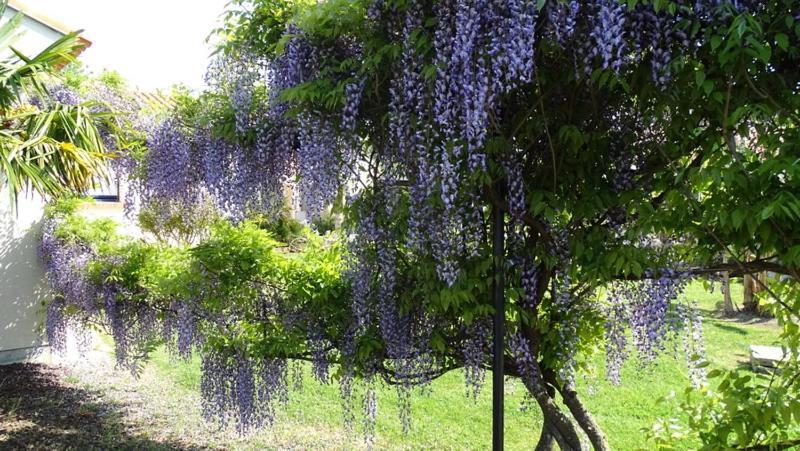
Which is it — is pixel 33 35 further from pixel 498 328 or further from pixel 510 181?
pixel 498 328

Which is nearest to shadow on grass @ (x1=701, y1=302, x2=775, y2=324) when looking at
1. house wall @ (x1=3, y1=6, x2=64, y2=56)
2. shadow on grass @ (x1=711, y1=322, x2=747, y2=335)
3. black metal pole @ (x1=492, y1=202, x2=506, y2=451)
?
shadow on grass @ (x1=711, y1=322, x2=747, y2=335)

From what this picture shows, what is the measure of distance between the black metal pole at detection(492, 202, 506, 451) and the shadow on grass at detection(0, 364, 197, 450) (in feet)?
9.52

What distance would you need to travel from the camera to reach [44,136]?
161 inches

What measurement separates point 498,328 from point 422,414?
2.73m

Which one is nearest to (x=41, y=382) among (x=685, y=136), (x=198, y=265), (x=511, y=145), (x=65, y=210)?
(x=65, y=210)

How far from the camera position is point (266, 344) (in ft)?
11.9

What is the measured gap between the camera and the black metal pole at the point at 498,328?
257 cm

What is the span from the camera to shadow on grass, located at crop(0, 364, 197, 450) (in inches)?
186

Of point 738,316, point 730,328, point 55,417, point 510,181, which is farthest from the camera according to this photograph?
point 738,316

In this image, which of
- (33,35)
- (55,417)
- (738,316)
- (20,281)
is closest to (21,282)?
(20,281)

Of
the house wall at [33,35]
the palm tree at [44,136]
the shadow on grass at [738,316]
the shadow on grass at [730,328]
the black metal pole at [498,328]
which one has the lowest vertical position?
the shadow on grass at [730,328]

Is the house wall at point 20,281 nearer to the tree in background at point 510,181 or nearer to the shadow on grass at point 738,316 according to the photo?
the tree in background at point 510,181

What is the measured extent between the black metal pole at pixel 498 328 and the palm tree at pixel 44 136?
9.09 feet

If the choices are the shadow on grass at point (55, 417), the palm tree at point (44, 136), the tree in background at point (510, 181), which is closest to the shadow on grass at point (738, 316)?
the tree in background at point (510, 181)
